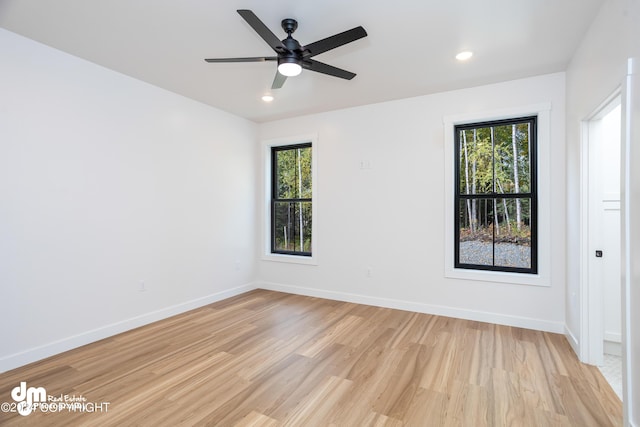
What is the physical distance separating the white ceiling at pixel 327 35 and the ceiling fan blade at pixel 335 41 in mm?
256

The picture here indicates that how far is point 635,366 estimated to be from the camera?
169 cm

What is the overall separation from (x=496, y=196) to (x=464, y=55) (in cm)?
163

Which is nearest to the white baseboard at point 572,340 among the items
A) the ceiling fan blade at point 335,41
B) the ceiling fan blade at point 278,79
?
the ceiling fan blade at point 335,41

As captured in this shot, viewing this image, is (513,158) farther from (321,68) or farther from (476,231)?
(321,68)

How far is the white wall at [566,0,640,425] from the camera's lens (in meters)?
1.74

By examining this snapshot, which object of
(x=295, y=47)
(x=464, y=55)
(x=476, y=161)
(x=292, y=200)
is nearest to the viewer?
(x=295, y=47)

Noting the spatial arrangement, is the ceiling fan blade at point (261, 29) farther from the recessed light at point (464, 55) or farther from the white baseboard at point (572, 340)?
the white baseboard at point (572, 340)

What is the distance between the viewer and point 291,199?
512 cm

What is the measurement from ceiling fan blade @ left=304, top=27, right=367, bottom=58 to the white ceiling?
256 mm

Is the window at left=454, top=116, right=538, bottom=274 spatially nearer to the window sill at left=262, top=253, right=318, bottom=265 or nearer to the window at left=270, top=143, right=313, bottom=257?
the window sill at left=262, top=253, right=318, bottom=265

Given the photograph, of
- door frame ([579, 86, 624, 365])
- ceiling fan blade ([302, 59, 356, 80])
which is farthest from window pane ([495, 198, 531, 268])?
ceiling fan blade ([302, 59, 356, 80])

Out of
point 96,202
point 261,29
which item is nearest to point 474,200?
point 261,29

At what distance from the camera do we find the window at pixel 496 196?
3549 mm

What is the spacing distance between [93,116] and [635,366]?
→ 4.53 meters
